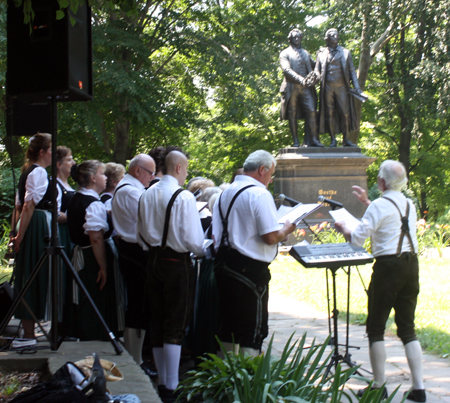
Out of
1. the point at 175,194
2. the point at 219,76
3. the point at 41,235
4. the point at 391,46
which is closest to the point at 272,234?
the point at 175,194

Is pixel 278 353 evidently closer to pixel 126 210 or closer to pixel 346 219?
pixel 346 219

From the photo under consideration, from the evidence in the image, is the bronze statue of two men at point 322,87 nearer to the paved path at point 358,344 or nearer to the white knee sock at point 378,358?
the paved path at point 358,344

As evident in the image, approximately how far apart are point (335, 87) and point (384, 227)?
1067 centimetres

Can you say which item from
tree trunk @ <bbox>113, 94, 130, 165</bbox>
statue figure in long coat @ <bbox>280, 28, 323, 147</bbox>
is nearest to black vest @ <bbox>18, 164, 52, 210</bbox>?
statue figure in long coat @ <bbox>280, 28, 323, 147</bbox>

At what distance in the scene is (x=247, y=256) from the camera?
3961 millimetres

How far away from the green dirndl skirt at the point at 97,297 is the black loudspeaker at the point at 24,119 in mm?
2009

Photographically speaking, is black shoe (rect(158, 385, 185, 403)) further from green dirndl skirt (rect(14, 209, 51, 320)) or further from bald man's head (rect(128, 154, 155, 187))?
bald man's head (rect(128, 154, 155, 187))

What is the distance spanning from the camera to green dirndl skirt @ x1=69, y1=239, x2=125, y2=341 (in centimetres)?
483

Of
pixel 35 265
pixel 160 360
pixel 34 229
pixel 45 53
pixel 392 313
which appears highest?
pixel 45 53

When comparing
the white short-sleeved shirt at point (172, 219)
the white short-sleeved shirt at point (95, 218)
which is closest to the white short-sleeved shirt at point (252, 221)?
the white short-sleeved shirt at point (172, 219)

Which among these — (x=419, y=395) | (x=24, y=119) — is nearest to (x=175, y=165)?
(x=419, y=395)

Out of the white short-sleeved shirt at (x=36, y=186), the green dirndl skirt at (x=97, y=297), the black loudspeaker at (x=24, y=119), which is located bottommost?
the green dirndl skirt at (x=97, y=297)

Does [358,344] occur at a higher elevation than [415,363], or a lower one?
lower

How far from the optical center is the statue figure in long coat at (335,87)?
45.7 feet
